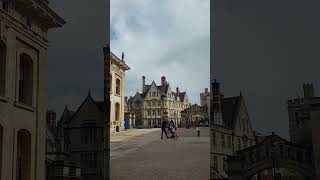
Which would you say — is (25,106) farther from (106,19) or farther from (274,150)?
(274,150)

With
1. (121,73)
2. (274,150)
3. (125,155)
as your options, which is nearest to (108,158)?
(125,155)

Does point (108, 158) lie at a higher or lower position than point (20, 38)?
lower

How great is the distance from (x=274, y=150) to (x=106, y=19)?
3.11 meters

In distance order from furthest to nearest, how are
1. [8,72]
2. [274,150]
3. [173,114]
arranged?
1. [274,150]
2. [8,72]
3. [173,114]

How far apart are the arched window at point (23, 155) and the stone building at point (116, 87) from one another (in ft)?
4.82

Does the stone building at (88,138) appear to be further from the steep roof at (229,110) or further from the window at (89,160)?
the steep roof at (229,110)

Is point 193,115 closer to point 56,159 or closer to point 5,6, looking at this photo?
point 56,159

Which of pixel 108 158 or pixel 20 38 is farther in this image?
pixel 20 38

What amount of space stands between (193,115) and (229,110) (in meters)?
0.53

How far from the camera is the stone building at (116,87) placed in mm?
4867

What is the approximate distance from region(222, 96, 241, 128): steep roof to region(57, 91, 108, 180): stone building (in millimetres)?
1254

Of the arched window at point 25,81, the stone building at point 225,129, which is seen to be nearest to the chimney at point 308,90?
the stone building at point 225,129

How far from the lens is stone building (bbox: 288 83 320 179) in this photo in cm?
669

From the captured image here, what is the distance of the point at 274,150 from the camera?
6879 mm
